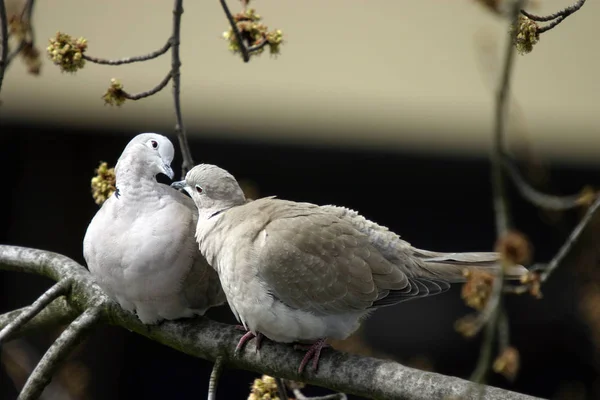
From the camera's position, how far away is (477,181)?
17.6 ft

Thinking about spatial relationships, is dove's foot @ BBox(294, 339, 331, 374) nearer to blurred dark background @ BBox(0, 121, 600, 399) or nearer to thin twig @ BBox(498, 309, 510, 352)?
thin twig @ BBox(498, 309, 510, 352)

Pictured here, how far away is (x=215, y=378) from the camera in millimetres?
2096

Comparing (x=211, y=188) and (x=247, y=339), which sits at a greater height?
(x=211, y=188)

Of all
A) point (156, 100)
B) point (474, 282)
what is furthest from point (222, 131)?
point (474, 282)

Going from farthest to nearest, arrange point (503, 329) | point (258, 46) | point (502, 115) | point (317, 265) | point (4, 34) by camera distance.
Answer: point (258, 46), point (317, 265), point (4, 34), point (503, 329), point (502, 115)

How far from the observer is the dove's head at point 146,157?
223cm

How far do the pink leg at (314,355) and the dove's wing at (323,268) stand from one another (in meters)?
0.11

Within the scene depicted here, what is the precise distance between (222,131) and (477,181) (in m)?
1.47

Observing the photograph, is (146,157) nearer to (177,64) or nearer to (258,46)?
(177,64)

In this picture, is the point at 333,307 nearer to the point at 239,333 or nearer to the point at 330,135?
the point at 239,333

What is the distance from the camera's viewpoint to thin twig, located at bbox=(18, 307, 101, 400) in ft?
6.98

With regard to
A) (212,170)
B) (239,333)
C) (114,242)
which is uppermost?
(212,170)

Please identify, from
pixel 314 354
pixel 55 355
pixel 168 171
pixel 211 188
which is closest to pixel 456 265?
pixel 314 354

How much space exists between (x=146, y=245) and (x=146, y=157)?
0.21 metres
